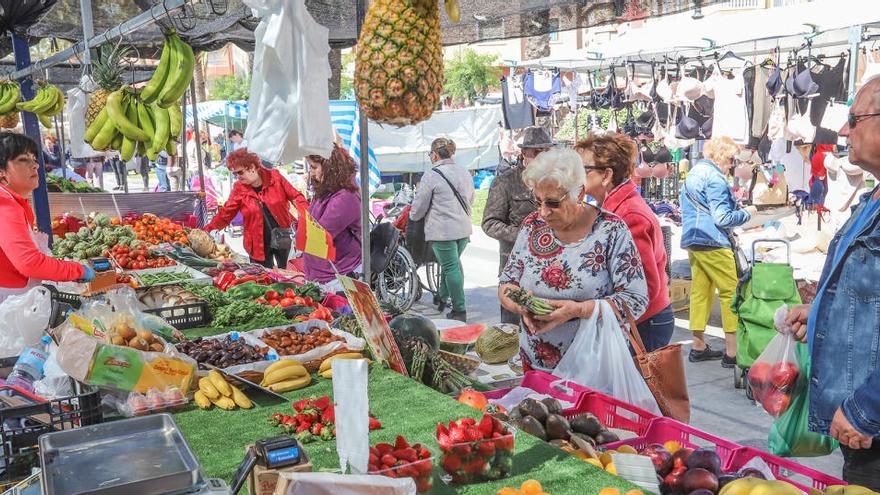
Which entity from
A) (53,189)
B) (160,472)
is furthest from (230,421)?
(53,189)

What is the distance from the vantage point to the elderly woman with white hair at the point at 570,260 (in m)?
3.21

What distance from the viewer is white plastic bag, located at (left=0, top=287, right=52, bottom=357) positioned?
3484 mm

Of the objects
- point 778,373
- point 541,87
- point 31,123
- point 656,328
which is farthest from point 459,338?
point 541,87

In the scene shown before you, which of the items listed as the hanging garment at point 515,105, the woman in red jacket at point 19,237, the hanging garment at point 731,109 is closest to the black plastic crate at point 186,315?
the woman in red jacket at point 19,237

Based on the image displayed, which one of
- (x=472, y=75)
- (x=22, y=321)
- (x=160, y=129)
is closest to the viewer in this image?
(x=22, y=321)

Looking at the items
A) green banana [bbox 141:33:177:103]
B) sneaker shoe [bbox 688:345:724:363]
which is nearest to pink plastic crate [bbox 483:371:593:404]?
green banana [bbox 141:33:177:103]

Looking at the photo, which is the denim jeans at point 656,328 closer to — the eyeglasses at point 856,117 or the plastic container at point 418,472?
the eyeglasses at point 856,117

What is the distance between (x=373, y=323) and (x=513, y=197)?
3129 mm

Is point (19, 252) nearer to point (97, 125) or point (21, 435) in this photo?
point (97, 125)

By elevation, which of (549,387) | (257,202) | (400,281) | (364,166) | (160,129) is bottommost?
(400,281)

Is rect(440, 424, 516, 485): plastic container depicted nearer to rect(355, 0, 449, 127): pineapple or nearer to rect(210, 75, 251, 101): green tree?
rect(355, 0, 449, 127): pineapple

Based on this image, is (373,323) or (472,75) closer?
(373,323)

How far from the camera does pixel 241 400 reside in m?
2.83

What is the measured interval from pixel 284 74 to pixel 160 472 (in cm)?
142
